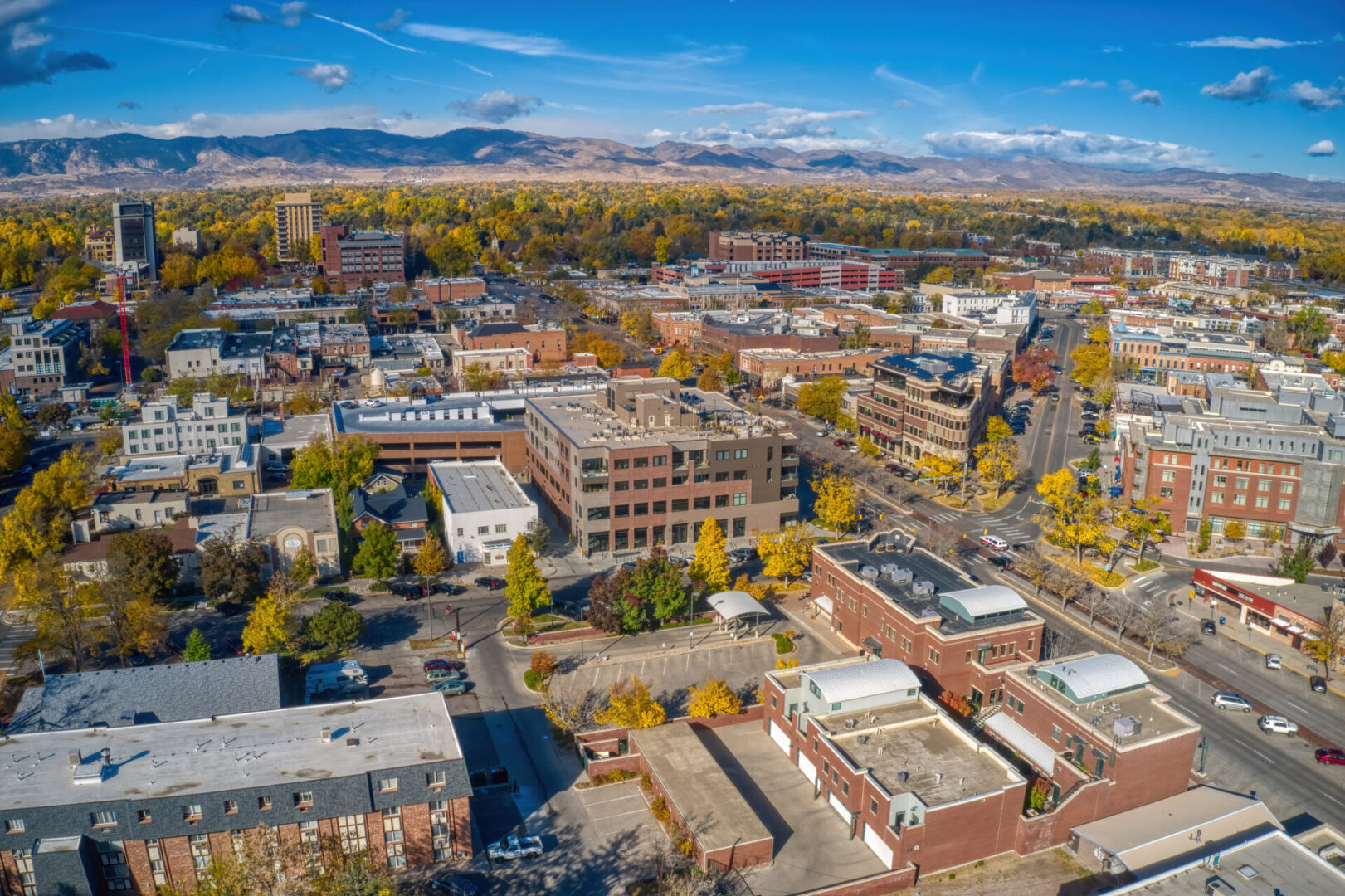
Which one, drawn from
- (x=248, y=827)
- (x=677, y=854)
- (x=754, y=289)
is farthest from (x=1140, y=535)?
(x=754, y=289)

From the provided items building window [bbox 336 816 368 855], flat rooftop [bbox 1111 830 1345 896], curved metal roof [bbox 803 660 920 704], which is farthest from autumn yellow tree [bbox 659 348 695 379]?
flat rooftop [bbox 1111 830 1345 896]

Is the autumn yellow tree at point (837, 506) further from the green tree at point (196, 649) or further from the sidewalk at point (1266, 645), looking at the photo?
the green tree at point (196, 649)

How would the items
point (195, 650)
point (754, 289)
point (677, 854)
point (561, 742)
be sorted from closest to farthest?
1. point (677, 854)
2. point (561, 742)
3. point (195, 650)
4. point (754, 289)

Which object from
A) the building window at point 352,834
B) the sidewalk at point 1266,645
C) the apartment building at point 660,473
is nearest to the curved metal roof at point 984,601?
the sidewalk at point 1266,645

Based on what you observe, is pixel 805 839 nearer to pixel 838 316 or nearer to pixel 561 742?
pixel 561 742

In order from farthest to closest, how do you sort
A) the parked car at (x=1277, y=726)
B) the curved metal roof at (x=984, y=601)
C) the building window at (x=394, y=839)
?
the curved metal roof at (x=984, y=601)
the parked car at (x=1277, y=726)
the building window at (x=394, y=839)

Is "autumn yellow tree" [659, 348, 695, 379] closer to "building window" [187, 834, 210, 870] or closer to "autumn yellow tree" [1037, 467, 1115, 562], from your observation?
"autumn yellow tree" [1037, 467, 1115, 562]
